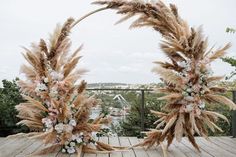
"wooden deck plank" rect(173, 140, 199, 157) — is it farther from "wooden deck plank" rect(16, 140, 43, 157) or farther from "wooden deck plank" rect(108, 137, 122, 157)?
"wooden deck plank" rect(16, 140, 43, 157)

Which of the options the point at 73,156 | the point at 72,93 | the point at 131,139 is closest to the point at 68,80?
the point at 72,93

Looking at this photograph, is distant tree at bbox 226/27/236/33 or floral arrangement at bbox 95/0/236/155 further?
distant tree at bbox 226/27/236/33

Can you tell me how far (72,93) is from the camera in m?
5.41

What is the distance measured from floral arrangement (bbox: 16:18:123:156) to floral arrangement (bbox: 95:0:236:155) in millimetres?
716

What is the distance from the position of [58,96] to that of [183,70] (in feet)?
4.75

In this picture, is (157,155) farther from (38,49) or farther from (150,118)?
(150,118)

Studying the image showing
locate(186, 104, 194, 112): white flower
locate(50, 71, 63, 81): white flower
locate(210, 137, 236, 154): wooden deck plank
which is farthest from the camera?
locate(210, 137, 236, 154): wooden deck plank

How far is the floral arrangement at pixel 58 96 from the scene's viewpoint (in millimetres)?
5316

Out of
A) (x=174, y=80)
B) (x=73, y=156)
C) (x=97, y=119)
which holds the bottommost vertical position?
(x=73, y=156)

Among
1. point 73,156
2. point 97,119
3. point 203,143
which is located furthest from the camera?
point 203,143

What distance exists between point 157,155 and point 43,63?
5.43 feet

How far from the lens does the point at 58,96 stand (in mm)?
5391

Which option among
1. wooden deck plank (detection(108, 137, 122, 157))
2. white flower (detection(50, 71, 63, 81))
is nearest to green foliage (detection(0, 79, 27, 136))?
wooden deck plank (detection(108, 137, 122, 157))

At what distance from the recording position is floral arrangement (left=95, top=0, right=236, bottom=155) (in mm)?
5246
